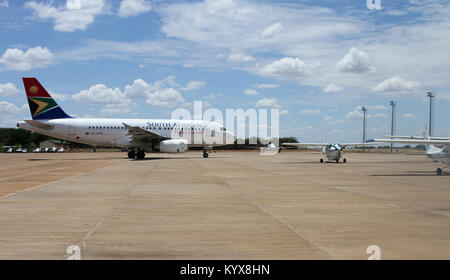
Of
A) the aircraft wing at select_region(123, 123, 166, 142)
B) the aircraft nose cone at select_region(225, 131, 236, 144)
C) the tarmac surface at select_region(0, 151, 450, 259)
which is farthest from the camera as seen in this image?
the aircraft nose cone at select_region(225, 131, 236, 144)

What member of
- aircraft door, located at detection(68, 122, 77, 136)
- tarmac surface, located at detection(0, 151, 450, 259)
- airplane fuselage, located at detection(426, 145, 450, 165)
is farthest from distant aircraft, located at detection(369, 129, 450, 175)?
aircraft door, located at detection(68, 122, 77, 136)

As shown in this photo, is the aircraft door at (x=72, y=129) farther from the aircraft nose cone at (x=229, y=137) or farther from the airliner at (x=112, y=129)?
the aircraft nose cone at (x=229, y=137)

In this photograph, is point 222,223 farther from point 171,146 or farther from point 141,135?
point 141,135

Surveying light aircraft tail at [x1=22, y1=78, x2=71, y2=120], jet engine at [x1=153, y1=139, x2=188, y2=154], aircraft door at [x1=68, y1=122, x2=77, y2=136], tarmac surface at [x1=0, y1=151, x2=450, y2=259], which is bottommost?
tarmac surface at [x1=0, y1=151, x2=450, y2=259]

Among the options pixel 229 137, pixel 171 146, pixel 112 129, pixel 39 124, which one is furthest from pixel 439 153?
pixel 39 124

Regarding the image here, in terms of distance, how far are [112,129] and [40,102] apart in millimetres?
6942

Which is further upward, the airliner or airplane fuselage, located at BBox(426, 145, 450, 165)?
the airliner

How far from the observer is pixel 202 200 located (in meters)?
11.2

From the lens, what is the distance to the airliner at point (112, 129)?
36781 millimetres

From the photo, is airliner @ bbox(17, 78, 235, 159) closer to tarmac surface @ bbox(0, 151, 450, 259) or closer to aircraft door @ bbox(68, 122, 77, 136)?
aircraft door @ bbox(68, 122, 77, 136)

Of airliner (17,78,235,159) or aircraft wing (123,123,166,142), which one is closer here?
aircraft wing (123,123,166,142)

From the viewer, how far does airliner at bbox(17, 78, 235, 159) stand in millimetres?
36781
